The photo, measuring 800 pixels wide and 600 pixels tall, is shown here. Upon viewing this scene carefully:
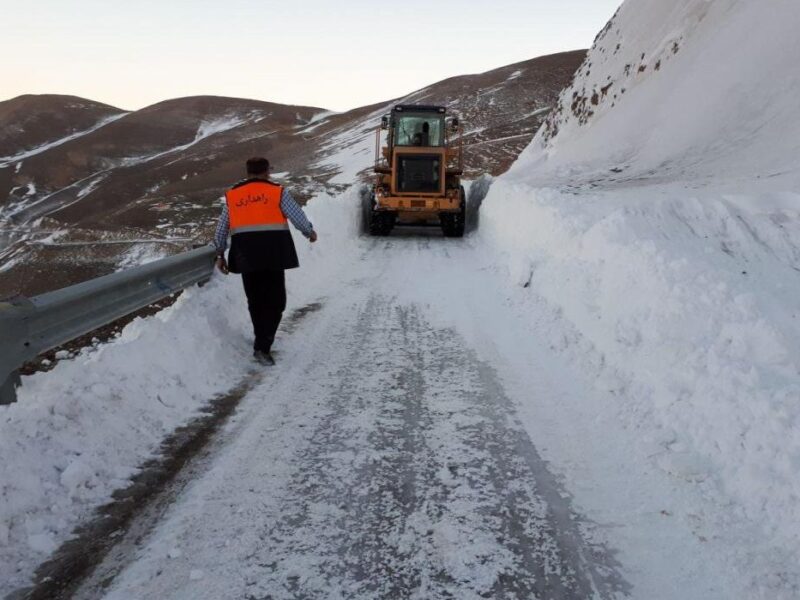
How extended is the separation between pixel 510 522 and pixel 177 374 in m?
2.83

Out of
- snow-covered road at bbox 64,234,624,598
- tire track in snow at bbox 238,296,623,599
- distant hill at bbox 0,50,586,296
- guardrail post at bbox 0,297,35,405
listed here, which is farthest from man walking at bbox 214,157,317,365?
distant hill at bbox 0,50,586,296

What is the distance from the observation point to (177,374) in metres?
4.54

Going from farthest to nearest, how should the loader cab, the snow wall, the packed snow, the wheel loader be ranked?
the loader cab
the wheel loader
the snow wall
the packed snow

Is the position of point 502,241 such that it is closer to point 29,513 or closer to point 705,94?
point 29,513

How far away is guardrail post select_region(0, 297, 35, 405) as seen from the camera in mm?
3326

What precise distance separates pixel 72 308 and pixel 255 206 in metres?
1.78

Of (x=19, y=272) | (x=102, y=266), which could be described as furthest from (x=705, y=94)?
(x=19, y=272)

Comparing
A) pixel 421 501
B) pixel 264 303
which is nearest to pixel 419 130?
pixel 264 303

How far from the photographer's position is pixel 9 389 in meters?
3.41

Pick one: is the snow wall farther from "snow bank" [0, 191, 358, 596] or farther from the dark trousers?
"snow bank" [0, 191, 358, 596]

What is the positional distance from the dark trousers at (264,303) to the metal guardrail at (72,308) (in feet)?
2.61

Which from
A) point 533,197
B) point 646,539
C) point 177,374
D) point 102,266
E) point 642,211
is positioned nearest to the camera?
point 646,539

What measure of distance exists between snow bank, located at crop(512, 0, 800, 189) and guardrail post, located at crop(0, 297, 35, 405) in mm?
11433

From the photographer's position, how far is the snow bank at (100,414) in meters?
2.78
